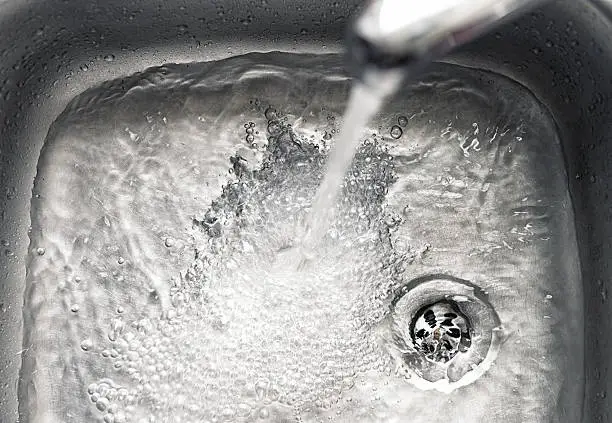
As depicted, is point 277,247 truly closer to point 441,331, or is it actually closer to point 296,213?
point 296,213

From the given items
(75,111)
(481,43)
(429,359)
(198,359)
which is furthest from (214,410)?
(481,43)

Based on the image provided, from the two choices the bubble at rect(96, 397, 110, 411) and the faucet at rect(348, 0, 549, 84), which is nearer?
the faucet at rect(348, 0, 549, 84)

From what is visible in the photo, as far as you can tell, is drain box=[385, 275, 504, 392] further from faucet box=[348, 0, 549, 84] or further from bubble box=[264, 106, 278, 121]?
faucet box=[348, 0, 549, 84]

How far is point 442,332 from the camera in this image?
0.78 meters

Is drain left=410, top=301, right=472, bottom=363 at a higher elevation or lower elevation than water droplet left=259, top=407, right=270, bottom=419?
higher

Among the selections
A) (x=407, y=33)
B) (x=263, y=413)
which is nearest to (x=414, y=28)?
(x=407, y=33)

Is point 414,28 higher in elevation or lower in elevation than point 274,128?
lower

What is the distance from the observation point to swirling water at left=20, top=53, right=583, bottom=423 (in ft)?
2.45

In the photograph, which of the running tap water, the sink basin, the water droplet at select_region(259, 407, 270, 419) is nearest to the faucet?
the running tap water

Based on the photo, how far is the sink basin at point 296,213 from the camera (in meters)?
0.74

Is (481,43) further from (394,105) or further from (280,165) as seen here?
(280,165)

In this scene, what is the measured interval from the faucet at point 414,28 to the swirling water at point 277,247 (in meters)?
0.35

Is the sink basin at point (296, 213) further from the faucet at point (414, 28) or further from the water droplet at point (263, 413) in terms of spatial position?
the faucet at point (414, 28)

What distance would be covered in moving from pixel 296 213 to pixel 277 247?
5cm
